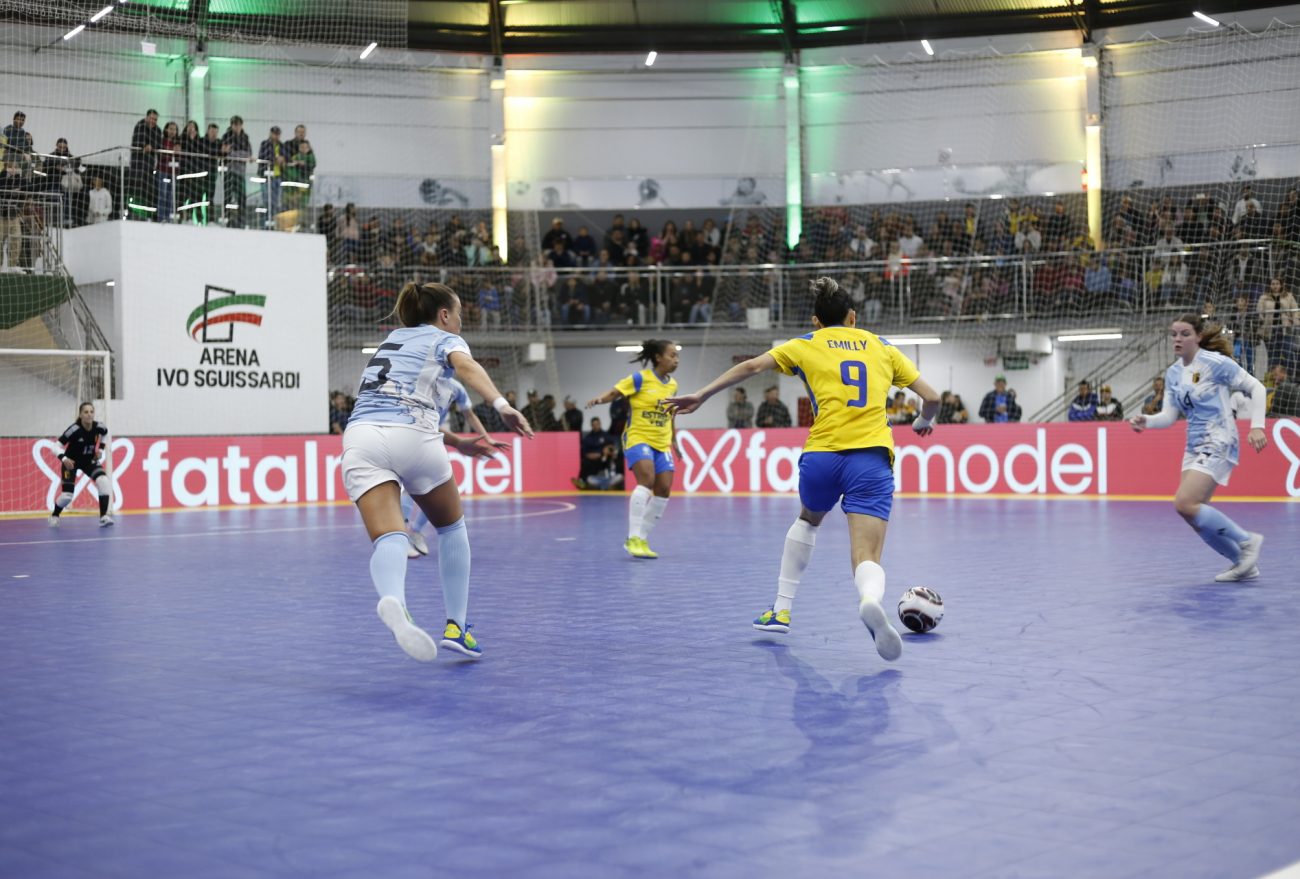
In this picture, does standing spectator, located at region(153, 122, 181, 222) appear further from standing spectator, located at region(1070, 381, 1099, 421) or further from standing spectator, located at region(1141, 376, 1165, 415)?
standing spectator, located at region(1141, 376, 1165, 415)

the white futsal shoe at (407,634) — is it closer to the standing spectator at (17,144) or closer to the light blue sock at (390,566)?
the light blue sock at (390,566)

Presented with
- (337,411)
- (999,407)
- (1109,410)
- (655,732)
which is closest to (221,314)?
(337,411)

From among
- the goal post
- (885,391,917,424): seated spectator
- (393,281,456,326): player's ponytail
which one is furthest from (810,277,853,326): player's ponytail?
(885,391,917,424): seated spectator

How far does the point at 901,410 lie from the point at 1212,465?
1784 centimetres

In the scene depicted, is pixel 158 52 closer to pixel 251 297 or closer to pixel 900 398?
pixel 251 297

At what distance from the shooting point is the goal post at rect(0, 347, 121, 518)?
2233 cm

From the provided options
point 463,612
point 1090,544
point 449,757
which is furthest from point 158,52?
point 449,757

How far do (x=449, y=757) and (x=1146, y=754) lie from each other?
8.75 ft

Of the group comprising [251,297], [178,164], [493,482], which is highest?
[178,164]

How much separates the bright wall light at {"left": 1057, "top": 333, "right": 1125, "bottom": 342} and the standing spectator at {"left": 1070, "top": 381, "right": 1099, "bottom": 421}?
4269 millimetres

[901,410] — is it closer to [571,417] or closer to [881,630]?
[571,417]

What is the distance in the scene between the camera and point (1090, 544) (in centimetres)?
1463

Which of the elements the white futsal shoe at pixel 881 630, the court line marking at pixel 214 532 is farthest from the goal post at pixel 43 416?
the white futsal shoe at pixel 881 630

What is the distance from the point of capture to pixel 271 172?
25.4 m
